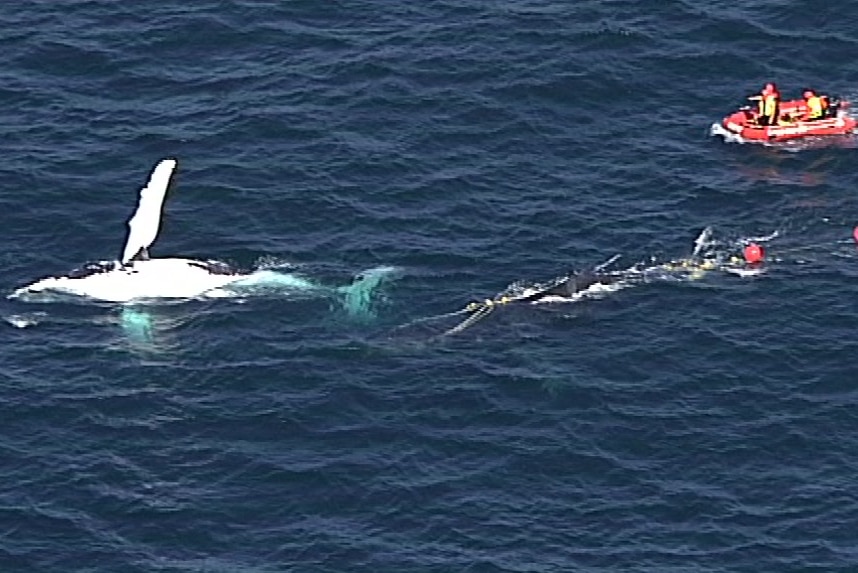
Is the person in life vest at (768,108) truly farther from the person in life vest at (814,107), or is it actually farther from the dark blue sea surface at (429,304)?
the dark blue sea surface at (429,304)

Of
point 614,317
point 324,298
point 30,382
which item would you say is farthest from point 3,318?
point 614,317

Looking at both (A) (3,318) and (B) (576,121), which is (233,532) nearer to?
(A) (3,318)

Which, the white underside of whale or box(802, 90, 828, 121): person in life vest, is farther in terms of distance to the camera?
box(802, 90, 828, 121): person in life vest

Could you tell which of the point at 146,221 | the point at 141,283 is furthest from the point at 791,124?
the point at 141,283

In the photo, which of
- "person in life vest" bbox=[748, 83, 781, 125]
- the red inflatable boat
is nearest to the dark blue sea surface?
the red inflatable boat

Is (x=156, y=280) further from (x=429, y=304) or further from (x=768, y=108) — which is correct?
(x=768, y=108)

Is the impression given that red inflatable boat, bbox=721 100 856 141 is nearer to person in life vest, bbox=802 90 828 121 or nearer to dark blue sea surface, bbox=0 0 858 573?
person in life vest, bbox=802 90 828 121

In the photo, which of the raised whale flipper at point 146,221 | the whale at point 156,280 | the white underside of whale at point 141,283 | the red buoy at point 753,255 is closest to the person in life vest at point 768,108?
the red buoy at point 753,255
